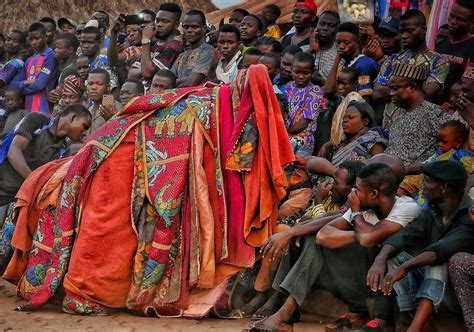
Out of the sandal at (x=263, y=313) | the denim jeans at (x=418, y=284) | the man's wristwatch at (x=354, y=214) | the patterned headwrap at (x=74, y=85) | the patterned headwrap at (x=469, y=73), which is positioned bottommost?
the sandal at (x=263, y=313)

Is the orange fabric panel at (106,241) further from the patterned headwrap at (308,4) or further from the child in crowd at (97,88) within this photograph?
the patterned headwrap at (308,4)

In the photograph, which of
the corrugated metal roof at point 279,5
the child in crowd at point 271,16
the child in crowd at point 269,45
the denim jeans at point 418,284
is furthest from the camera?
the corrugated metal roof at point 279,5

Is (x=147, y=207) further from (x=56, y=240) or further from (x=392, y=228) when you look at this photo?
(x=392, y=228)

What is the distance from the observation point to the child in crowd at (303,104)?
7.44m

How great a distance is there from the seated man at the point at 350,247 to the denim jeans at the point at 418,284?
0.73 ft

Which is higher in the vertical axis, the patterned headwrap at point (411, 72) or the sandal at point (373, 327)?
the patterned headwrap at point (411, 72)

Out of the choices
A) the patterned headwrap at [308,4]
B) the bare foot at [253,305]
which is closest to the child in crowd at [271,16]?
the patterned headwrap at [308,4]

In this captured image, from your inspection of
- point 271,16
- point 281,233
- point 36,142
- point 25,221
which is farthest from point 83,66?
point 281,233

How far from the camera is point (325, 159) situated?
6551 millimetres

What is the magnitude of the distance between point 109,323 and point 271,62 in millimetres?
3614

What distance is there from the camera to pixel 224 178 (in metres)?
5.88

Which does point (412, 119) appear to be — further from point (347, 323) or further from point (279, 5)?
point (279, 5)

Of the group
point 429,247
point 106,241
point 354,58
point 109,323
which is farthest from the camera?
point 354,58

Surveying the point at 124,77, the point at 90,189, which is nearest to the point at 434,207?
the point at 90,189
